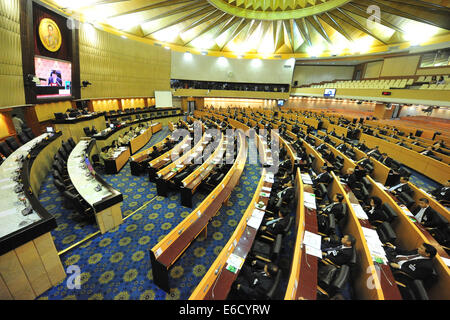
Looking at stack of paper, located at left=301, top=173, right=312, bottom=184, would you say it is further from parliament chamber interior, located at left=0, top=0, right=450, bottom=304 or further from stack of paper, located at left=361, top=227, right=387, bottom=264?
stack of paper, located at left=361, top=227, right=387, bottom=264

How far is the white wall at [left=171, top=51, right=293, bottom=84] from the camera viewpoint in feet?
76.9

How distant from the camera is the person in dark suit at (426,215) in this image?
464 cm

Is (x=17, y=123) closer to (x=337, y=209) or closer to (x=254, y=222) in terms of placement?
(x=254, y=222)

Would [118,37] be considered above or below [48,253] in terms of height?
above

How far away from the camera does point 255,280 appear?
3143 millimetres

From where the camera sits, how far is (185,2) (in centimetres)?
1438

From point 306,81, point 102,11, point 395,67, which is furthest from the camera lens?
point 306,81

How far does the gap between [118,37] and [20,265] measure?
1843 cm

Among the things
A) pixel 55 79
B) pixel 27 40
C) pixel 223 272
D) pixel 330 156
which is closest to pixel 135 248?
pixel 223 272

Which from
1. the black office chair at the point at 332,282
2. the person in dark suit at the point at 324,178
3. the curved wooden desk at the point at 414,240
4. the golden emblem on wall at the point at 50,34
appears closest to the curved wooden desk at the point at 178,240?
the black office chair at the point at 332,282

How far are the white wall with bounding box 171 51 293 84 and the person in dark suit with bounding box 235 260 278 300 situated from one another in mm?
23587

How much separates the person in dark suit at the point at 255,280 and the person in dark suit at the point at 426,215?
A: 451cm
